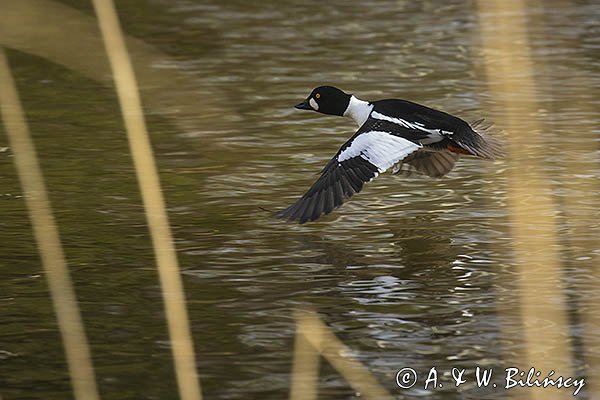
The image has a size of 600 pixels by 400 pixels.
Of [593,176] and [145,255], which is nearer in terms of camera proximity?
[145,255]

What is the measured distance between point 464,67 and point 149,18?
3920 mm

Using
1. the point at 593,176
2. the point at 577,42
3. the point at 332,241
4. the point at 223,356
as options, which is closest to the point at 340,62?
the point at 577,42

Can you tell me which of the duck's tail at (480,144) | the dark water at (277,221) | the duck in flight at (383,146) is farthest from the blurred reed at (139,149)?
the duck's tail at (480,144)

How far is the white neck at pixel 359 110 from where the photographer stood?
777cm

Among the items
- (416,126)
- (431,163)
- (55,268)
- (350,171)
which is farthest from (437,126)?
(55,268)

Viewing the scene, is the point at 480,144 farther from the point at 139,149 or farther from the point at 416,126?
the point at 139,149

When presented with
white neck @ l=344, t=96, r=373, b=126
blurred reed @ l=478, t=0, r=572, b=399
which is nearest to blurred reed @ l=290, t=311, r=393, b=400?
blurred reed @ l=478, t=0, r=572, b=399

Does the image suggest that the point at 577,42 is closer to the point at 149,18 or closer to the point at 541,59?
the point at 541,59

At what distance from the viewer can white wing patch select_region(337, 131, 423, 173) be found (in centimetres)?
672

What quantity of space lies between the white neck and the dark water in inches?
17.0

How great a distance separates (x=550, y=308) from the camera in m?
5.57

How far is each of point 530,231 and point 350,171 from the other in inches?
37.8

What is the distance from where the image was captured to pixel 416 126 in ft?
23.4

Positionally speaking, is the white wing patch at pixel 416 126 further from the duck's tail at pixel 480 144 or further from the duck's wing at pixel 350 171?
the duck's wing at pixel 350 171
